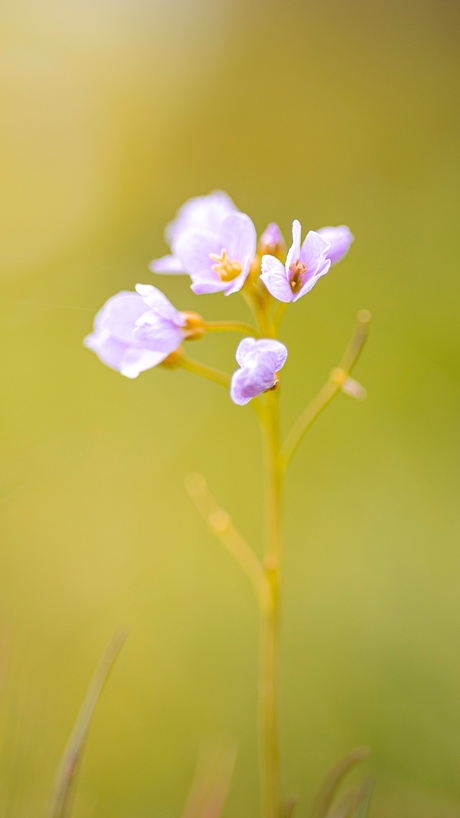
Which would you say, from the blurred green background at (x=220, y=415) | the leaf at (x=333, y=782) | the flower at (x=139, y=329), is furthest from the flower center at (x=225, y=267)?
the leaf at (x=333, y=782)

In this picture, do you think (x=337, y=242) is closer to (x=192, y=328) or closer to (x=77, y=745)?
(x=192, y=328)

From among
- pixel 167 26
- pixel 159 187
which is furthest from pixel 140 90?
pixel 159 187

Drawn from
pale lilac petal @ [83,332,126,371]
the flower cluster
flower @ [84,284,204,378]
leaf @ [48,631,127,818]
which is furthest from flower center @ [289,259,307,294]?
leaf @ [48,631,127,818]

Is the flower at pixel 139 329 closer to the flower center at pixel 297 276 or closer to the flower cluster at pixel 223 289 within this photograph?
the flower cluster at pixel 223 289

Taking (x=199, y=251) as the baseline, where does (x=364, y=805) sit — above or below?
below

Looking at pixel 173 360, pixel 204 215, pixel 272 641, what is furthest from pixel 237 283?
pixel 272 641

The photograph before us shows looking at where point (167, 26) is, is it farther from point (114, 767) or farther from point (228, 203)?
point (114, 767)
